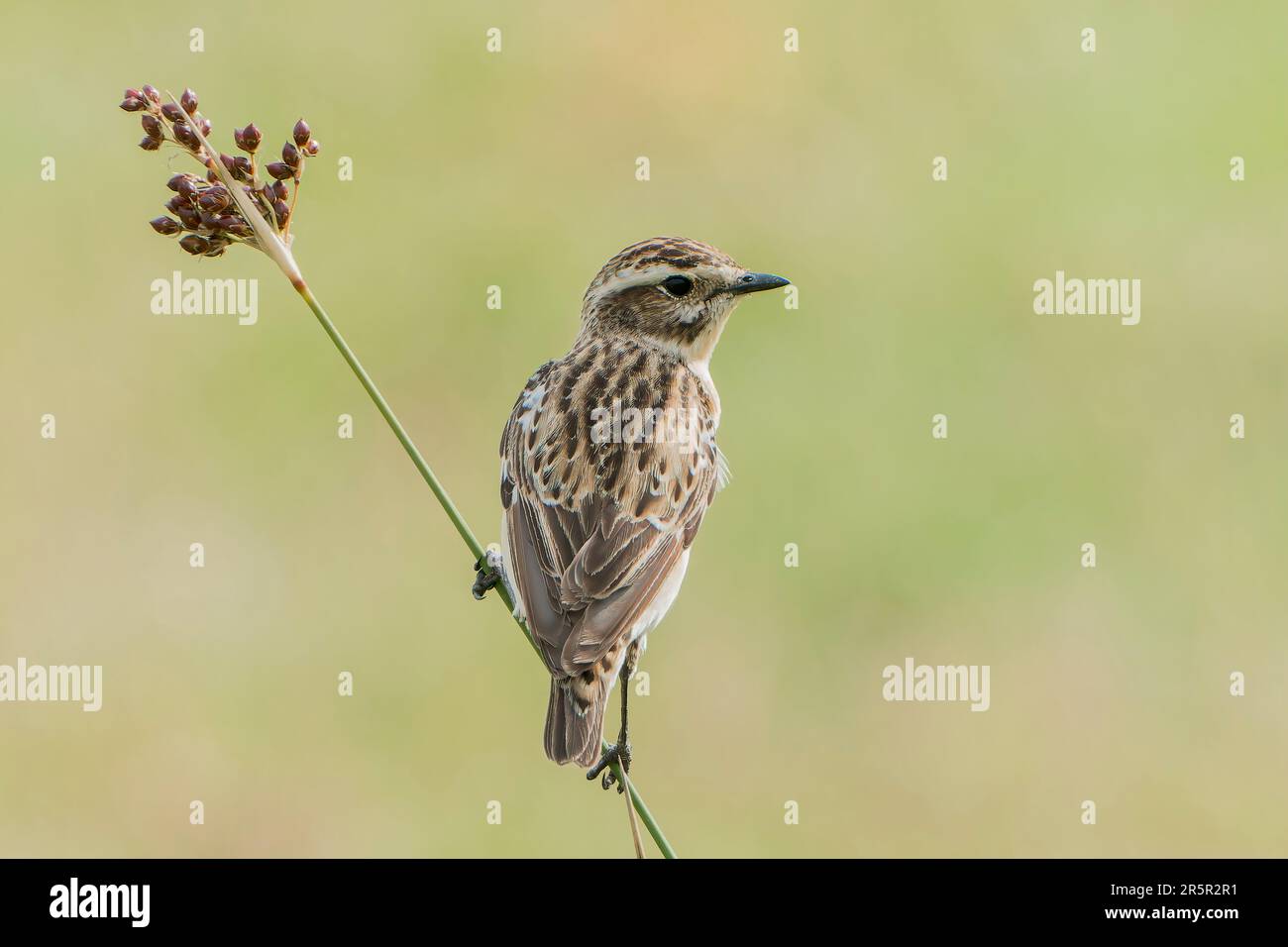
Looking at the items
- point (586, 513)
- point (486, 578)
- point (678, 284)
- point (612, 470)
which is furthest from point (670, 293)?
point (486, 578)

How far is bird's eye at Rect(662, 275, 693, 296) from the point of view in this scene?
5.70m

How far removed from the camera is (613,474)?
5.44 m

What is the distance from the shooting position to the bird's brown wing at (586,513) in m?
5.07

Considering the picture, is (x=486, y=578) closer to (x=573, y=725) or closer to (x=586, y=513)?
(x=586, y=513)

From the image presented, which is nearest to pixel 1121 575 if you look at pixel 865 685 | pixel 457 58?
pixel 865 685

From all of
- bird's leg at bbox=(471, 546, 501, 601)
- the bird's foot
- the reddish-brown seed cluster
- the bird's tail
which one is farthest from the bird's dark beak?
the reddish-brown seed cluster

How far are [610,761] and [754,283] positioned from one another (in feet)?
5.63

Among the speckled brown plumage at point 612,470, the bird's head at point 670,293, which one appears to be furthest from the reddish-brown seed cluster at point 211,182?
the bird's head at point 670,293

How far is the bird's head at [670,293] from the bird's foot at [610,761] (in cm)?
148

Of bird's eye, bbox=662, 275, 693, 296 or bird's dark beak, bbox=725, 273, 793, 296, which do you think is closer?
bird's dark beak, bbox=725, 273, 793, 296

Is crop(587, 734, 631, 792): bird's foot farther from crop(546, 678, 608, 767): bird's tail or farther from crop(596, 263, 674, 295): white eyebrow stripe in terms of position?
crop(596, 263, 674, 295): white eyebrow stripe

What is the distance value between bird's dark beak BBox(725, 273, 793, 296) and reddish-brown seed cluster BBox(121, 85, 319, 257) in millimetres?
1772

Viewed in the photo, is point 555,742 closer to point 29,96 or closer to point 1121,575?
point 1121,575

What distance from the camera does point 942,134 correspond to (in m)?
16.1
